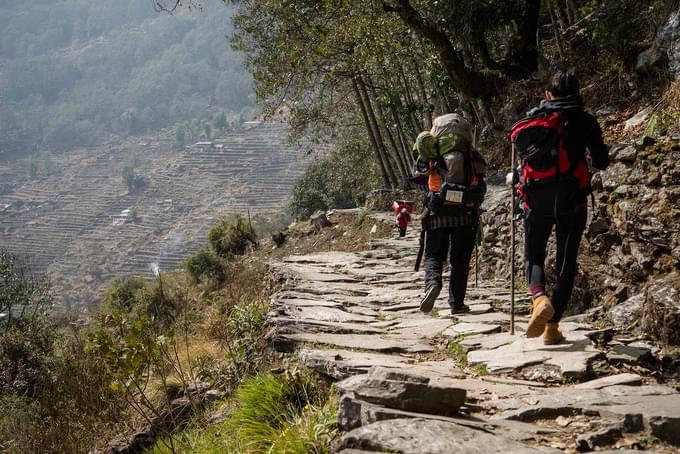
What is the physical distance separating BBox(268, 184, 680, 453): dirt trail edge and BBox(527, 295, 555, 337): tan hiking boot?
0.15 meters

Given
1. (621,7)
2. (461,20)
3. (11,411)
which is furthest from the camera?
(461,20)

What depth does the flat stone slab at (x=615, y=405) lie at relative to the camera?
9.79 ft

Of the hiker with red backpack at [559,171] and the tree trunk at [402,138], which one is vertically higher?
the tree trunk at [402,138]

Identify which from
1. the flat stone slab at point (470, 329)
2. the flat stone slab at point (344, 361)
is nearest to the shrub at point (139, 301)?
the flat stone slab at point (470, 329)

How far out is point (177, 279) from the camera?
89.7 feet

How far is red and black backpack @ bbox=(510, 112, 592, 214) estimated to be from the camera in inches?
182

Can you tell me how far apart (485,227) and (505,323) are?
325cm

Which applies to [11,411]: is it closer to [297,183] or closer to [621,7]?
[621,7]

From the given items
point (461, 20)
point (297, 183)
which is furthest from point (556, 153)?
point (297, 183)

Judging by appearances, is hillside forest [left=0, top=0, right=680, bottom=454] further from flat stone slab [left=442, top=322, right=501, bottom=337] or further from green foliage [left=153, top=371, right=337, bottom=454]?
flat stone slab [left=442, top=322, right=501, bottom=337]

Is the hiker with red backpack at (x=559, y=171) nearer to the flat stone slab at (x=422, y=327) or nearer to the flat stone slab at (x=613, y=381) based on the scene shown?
the flat stone slab at (x=613, y=381)

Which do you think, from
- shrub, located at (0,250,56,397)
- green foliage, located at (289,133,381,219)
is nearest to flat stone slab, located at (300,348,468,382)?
shrub, located at (0,250,56,397)

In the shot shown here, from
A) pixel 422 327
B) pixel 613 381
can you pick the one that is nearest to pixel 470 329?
pixel 422 327

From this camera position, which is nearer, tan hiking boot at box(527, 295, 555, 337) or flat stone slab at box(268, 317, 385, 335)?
tan hiking boot at box(527, 295, 555, 337)
